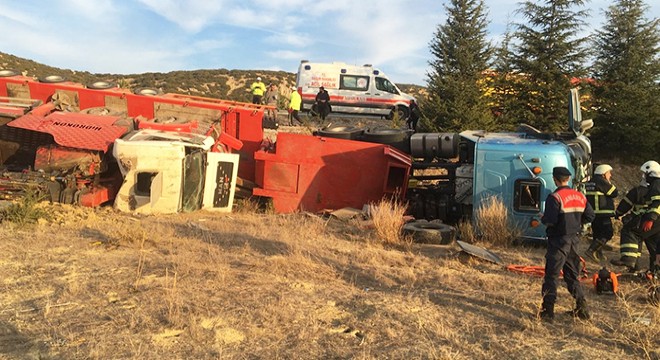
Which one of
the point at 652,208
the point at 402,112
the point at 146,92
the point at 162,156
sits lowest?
the point at 652,208

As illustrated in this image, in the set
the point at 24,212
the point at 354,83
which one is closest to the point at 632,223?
the point at 24,212

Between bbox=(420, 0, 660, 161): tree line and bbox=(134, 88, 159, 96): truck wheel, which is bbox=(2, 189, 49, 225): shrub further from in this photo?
bbox=(420, 0, 660, 161): tree line

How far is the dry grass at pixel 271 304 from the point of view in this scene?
3664 millimetres

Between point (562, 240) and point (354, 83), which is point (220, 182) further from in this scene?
point (354, 83)

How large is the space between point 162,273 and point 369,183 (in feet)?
17.9

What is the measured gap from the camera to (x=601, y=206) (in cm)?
768

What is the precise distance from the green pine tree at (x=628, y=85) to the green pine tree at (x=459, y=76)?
178 inches

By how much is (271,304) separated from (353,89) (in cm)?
1675

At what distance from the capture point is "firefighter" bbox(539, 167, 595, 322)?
4367mm

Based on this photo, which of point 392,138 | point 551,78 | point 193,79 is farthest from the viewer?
point 193,79

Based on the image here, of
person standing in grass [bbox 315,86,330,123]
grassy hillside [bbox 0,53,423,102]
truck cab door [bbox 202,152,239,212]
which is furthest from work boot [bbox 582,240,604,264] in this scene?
grassy hillside [bbox 0,53,423,102]

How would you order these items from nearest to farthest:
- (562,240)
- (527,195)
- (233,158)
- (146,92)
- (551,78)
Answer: (562,240), (527,195), (233,158), (146,92), (551,78)

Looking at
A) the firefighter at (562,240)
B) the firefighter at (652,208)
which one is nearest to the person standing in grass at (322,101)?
the firefighter at (652,208)

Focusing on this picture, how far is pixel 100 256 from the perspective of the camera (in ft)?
19.2
